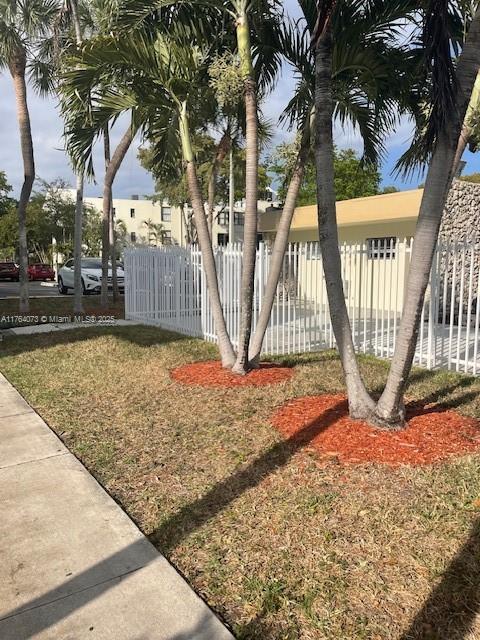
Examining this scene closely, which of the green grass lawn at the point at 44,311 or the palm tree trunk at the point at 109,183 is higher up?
the palm tree trunk at the point at 109,183

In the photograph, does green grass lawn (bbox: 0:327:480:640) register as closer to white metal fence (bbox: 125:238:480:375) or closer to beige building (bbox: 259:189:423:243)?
white metal fence (bbox: 125:238:480:375)

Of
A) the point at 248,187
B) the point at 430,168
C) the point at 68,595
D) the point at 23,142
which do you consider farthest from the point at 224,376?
the point at 23,142

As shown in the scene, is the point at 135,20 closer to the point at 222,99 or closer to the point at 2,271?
the point at 222,99

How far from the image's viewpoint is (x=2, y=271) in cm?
3434

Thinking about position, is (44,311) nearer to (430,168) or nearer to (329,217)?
(329,217)

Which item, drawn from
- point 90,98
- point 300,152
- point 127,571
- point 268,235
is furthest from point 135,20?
point 268,235

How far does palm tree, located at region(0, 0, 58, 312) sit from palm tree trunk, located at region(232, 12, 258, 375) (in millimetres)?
8538

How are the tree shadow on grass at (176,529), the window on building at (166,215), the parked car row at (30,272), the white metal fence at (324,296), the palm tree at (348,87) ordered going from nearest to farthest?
the tree shadow on grass at (176,529), the palm tree at (348,87), the white metal fence at (324,296), the parked car row at (30,272), the window on building at (166,215)

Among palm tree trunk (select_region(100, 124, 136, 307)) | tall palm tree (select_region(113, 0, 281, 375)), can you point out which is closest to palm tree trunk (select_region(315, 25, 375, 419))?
tall palm tree (select_region(113, 0, 281, 375))

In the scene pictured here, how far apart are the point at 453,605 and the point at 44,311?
14.2 meters

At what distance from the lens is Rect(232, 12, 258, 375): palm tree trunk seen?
19.9 ft

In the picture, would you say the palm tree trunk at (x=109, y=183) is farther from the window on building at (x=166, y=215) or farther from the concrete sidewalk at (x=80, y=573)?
the window on building at (x=166, y=215)

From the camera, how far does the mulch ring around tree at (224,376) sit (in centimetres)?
655

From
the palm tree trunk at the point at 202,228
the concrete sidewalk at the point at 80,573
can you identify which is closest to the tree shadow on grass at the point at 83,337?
the palm tree trunk at the point at 202,228
